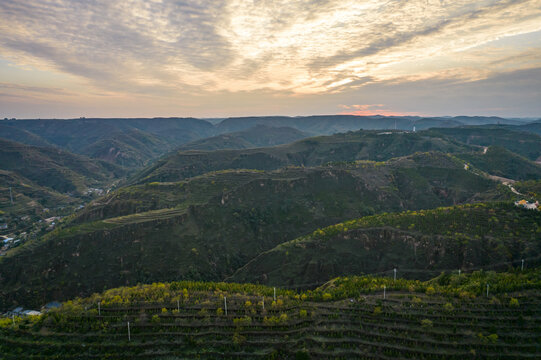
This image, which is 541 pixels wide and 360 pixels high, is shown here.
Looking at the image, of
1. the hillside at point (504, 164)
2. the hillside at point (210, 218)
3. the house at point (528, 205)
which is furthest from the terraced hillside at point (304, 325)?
the hillside at point (504, 164)

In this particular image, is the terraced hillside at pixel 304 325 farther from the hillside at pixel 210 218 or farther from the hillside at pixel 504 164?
the hillside at pixel 504 164

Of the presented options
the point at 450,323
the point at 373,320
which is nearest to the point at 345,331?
the point at 373,320

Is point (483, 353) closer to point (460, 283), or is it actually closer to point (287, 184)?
point (460, 283)

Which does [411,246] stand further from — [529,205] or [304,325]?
[304,325]

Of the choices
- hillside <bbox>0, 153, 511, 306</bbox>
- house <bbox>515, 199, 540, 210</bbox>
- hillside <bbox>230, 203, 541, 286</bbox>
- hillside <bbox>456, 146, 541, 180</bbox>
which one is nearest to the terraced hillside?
hillside <bbox>230, 203, 541, 286</bbox>

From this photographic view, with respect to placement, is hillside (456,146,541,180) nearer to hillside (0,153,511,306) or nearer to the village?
hillside (0,153,511,306)

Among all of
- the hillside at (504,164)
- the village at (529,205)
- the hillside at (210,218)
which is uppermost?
the hillside at (504,164)

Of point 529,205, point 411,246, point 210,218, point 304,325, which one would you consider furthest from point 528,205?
point 210,218
